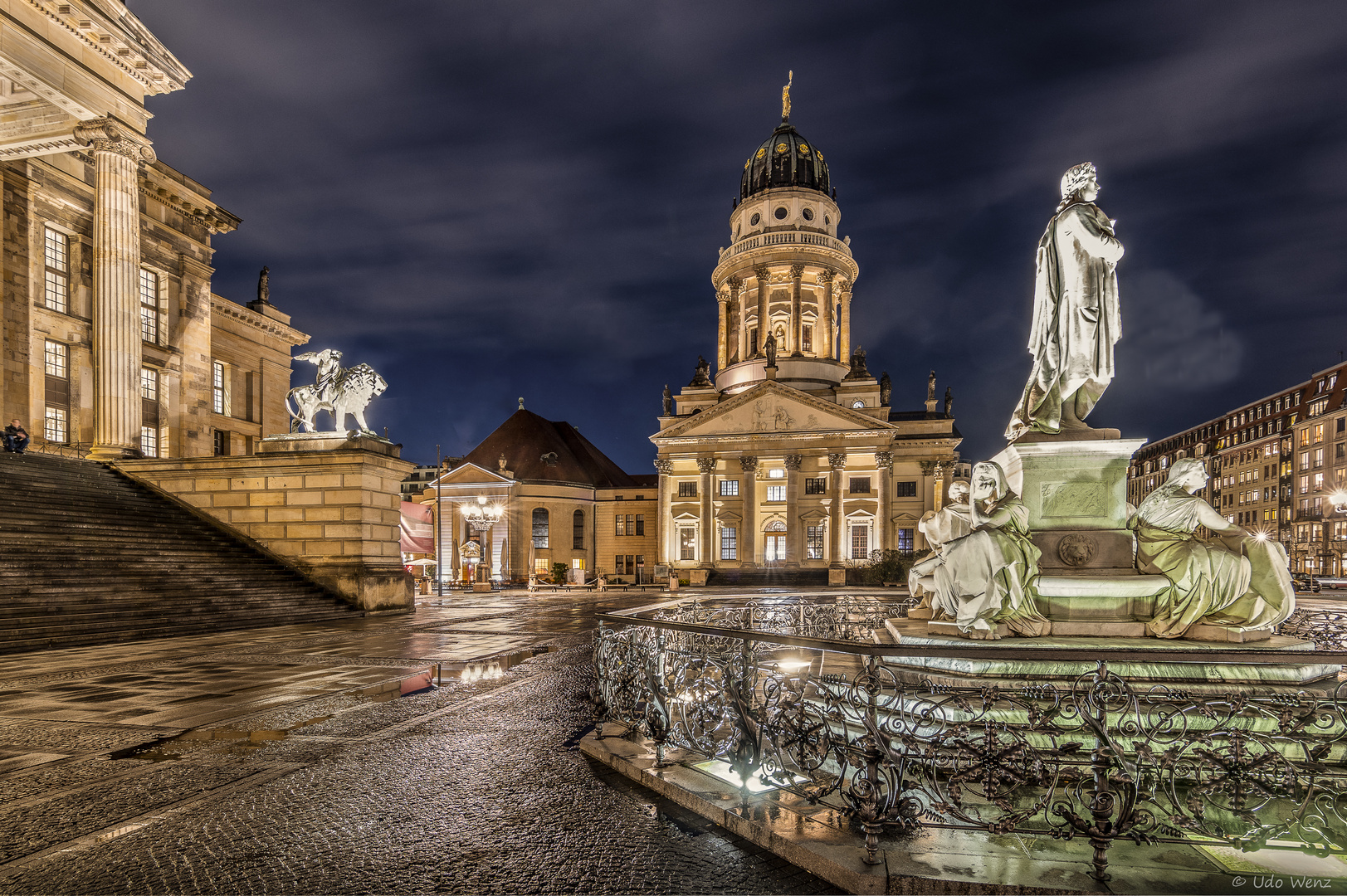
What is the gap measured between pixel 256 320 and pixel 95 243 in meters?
18.1

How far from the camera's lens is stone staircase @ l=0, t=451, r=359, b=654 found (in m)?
13.5

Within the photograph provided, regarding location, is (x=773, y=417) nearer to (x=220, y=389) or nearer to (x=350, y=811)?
(x=220, y=389)

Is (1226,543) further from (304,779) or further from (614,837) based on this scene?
(304,779)

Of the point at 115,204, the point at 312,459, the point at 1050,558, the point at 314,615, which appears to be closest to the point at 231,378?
the point at 115,204

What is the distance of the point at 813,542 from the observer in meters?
55.5

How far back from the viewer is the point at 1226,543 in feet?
19.9

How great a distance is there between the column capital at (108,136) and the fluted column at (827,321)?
51.6 metres

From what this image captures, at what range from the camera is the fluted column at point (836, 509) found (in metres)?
52.6

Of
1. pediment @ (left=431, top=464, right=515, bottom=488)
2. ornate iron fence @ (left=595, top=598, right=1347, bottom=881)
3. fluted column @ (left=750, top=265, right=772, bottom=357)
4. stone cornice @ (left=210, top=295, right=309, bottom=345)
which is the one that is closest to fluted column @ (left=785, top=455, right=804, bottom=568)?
fluted column @ (left=750, top=265, right=772, bottom=357)

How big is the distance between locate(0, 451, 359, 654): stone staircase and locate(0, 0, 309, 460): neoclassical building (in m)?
4.56

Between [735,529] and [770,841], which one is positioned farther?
[735,529]

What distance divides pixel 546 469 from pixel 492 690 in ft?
175

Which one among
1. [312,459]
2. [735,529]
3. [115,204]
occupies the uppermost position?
[115,204]

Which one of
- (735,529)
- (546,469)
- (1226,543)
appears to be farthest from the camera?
(546,469)
